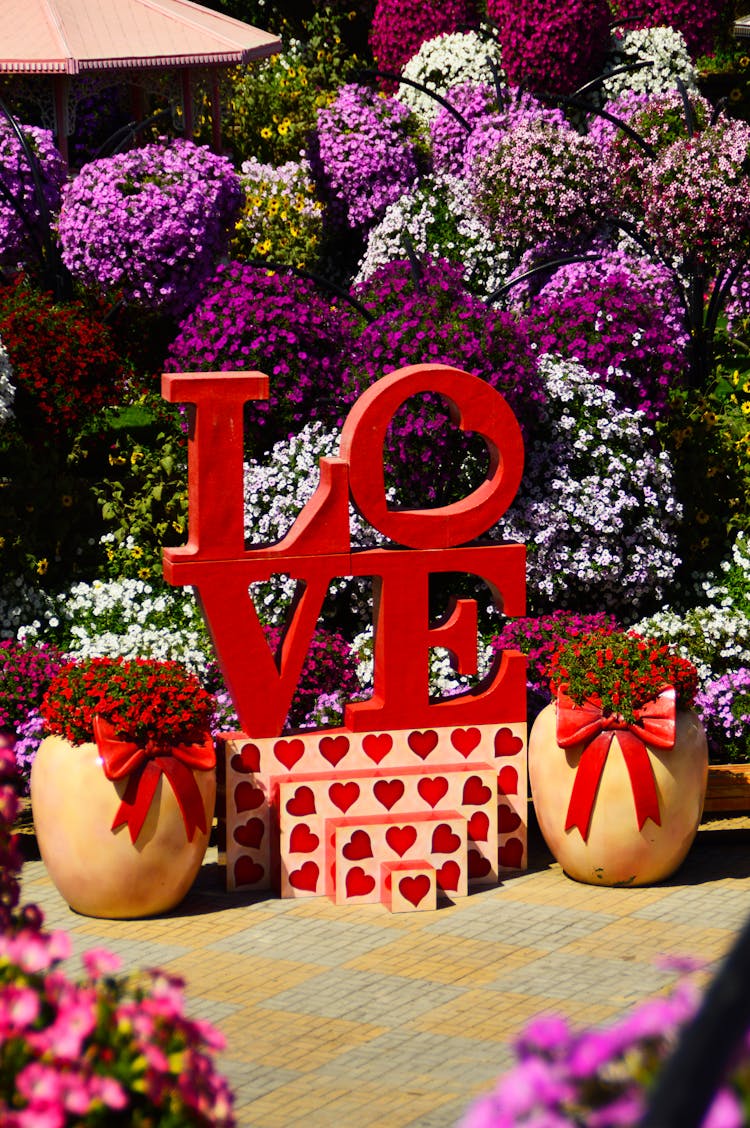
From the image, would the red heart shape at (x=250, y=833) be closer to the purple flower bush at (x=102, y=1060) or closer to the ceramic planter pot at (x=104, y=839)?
the ceramic planter pot at (x=104, y=839)

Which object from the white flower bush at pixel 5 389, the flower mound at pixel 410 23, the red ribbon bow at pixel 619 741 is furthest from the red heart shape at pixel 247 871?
the flower mound at pixel 410 23

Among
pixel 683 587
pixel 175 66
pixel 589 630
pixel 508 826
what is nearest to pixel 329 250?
pixel 175 66

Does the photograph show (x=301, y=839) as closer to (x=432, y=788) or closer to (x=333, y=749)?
(x=333, y=749)

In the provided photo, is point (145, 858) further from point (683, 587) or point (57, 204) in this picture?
point (57, 204)

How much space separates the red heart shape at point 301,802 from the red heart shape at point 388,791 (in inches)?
13.2

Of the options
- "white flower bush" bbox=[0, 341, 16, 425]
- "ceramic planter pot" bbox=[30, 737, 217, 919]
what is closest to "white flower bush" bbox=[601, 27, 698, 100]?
"white flower bush" bbox=[0, 341, 16, 425]

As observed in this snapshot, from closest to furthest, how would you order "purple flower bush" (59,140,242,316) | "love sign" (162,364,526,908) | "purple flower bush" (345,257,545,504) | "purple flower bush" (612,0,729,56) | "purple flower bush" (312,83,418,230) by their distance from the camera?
"love sign" (162,364,526,908), "purple flower bush" (345,257,545,504), "purple flower bush" (59,140,242,316), "purple flower bush" (312,83,418,230), "purple flower bush" (612,0,729,56)

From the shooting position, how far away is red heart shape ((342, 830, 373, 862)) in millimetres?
8617

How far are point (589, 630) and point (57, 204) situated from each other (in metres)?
6.78

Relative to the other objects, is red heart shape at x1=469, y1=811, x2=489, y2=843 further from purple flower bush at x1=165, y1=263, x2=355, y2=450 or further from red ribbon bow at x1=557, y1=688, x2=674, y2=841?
purple flower bush at x1=165, y1=263, x2=355, y2=450

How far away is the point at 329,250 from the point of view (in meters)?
17.3

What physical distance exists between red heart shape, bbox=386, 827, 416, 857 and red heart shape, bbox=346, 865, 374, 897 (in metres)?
0.19

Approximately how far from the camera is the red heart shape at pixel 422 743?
8961 millimetres

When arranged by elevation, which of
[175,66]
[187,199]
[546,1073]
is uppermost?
[175,66]
